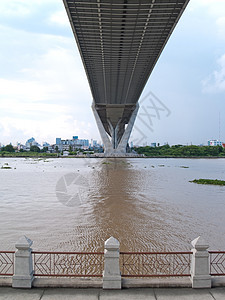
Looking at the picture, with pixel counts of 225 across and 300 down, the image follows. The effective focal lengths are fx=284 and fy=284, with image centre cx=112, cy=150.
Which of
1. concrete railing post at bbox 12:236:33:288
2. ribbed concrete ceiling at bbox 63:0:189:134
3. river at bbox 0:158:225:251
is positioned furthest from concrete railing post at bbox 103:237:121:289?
ribbed concrete ceiling at bbox 63:0:189:134

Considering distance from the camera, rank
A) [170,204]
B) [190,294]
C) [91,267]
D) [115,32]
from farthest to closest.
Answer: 1. [115,32]
2. [170,204]
3. [91,267]
4. [190,294]

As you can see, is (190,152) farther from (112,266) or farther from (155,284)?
(112,266)

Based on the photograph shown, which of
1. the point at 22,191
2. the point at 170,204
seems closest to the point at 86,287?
the point at 170,204

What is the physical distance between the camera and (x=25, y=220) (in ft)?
32.8

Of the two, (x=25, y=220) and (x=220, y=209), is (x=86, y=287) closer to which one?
(x=25, y=220)

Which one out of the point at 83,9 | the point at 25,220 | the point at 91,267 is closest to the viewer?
the point at 91,267

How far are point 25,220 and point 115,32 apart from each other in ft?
80.7

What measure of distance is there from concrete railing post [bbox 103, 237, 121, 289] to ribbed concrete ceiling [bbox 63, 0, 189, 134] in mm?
21945

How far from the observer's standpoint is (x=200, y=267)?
4.50 meters

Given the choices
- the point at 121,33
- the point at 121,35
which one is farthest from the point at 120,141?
the point at 121,33

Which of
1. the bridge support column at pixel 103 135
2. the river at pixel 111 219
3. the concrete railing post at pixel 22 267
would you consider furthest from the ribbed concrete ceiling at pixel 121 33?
the concrete railing post at pixel 22 267

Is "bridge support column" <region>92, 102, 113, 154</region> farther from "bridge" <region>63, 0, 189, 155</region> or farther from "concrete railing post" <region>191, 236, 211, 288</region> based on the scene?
"concrete railing post" <region>191, 236, 211, 288</region>

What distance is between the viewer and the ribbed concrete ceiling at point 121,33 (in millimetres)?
23641

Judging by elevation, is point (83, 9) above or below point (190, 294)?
above
